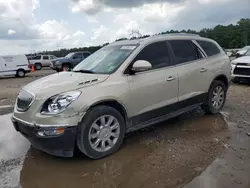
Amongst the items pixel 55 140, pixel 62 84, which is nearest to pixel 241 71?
pixel 62 84

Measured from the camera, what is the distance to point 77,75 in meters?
4.45

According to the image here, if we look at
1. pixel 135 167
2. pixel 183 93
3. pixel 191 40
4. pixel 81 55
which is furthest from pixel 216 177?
pixel 81 55

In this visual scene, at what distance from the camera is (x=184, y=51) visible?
5387 millimetres

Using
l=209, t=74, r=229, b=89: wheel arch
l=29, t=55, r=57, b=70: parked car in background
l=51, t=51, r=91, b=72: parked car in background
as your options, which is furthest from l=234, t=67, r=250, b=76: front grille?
l=29, t=55, r=57, b=70: parked car in background

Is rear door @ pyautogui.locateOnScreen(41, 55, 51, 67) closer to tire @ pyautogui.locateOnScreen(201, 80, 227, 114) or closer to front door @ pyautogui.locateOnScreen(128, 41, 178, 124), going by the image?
tire @ pyautogui.locateOnScreen(201, 80, 227, 114)

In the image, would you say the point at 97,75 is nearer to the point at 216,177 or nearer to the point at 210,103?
the point at 216,177

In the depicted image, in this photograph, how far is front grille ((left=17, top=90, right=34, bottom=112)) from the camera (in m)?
3.85

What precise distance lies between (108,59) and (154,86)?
0.95m

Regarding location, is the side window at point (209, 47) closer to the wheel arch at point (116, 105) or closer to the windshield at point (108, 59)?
the windshield at point (108, 59)

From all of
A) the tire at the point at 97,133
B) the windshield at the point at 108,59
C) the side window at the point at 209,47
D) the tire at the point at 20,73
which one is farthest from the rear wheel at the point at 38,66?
the tire at the point at 97,133

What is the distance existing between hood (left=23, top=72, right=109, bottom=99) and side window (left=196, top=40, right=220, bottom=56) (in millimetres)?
2716

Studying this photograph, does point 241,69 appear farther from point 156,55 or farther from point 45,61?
point 45,61

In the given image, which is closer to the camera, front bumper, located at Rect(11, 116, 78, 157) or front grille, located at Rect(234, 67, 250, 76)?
front bumper, located at Rect(11, 116, 78, 157)

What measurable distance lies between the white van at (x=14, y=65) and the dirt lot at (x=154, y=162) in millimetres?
16495
